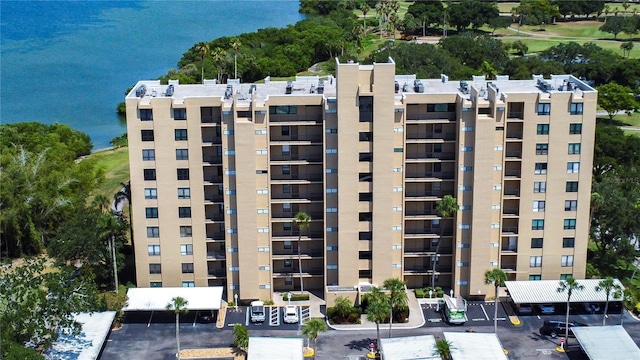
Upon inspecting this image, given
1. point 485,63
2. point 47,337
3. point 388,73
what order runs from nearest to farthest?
point 47,337
point 388,73
point 485,63

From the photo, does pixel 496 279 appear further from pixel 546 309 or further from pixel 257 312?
pixel 257 312

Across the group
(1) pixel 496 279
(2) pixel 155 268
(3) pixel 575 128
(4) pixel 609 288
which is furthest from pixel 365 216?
(4) pixel 609 288

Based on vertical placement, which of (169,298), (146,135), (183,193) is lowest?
(169,298)

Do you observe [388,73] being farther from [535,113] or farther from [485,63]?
[485,63]

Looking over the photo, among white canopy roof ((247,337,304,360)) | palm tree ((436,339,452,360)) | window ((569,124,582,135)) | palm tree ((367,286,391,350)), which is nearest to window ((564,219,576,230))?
window ((569,124,582,135))

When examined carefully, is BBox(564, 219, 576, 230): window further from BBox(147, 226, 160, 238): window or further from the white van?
BBox(147, 226, 160, 238): window

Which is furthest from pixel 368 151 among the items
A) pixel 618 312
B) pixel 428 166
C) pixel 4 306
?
pixel 4 306
